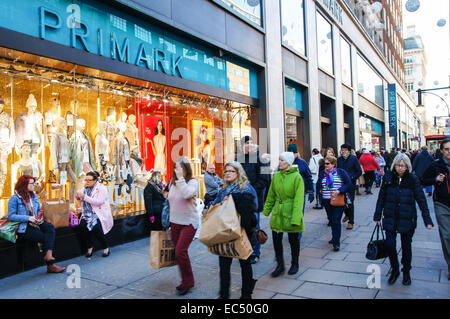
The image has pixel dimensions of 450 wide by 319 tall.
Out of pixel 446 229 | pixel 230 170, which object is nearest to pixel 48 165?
pixel 230 170

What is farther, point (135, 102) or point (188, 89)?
point (188, 89)

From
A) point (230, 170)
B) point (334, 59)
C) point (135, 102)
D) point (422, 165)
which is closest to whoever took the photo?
point (230, 170)

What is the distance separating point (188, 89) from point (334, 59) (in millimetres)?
13603

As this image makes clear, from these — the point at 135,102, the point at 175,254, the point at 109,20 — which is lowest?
the point at 175,254

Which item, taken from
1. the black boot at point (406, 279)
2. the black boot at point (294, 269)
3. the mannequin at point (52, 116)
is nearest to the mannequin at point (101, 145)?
the mannequin at point (52, 116)

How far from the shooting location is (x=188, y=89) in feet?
29.6

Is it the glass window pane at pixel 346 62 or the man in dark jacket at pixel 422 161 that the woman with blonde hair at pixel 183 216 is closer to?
the man in dark jacket at pixel 422 161

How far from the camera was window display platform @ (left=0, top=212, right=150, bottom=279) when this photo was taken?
Result: 17.7 feet

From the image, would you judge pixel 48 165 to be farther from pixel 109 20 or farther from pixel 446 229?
pixel 446 229

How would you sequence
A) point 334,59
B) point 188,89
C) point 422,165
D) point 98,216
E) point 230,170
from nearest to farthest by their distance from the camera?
point 230,170, point 98,216, point 188,89, point 422,165, point 334,59

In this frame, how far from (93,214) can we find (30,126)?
1977 mm

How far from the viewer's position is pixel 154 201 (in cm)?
707

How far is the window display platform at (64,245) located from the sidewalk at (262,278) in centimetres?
15

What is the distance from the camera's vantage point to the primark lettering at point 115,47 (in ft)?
19.8
